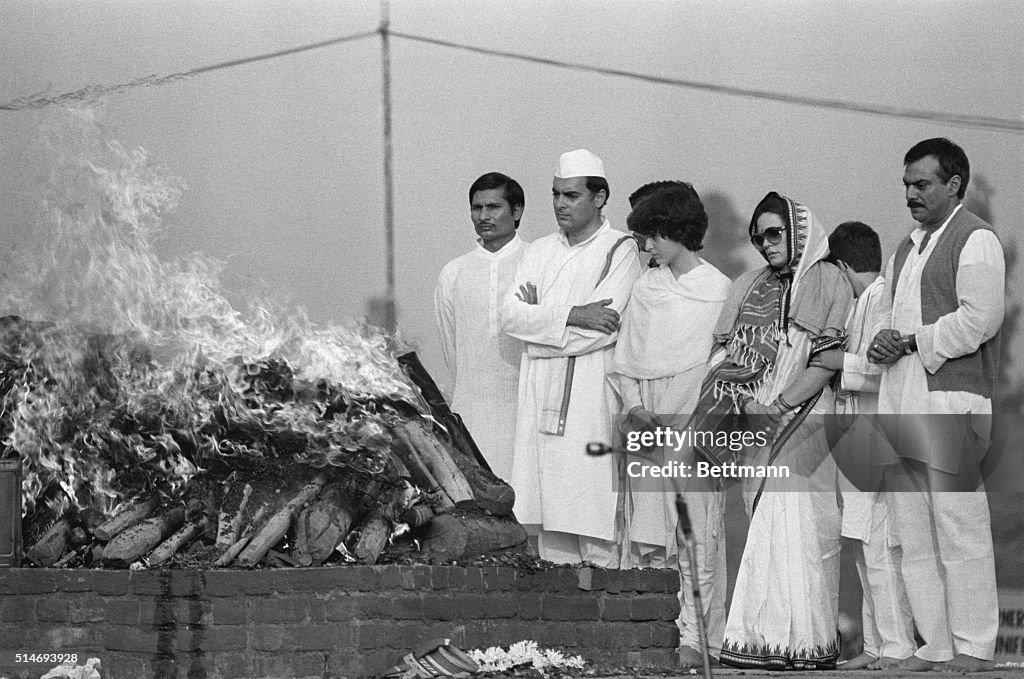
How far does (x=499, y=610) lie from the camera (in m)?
8.02

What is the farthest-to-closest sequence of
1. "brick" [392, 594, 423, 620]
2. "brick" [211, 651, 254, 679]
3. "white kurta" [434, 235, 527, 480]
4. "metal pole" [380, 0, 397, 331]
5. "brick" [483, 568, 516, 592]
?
1. "metal pole" [380, 0, 397, 331]
2. "white kurta" [434, 235, 527, 480]
3. "brick" [483, 568, 516, 592]
4. "brick" [392, 594, 423, 620]
5. "brick" [211, 651, 254, 679]

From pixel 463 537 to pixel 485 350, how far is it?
175 cm

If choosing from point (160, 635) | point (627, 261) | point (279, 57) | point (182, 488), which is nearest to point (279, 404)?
point (182, 488)

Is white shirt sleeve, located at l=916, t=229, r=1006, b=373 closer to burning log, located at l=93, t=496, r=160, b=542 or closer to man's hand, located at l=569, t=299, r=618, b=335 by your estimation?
man's hand, located at l=569, t=299, r=618, b=335

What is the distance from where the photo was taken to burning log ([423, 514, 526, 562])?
8.17m

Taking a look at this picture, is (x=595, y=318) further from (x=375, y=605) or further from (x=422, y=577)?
(x=375, y=605)

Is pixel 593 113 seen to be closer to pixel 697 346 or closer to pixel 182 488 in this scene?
pixel 697 346

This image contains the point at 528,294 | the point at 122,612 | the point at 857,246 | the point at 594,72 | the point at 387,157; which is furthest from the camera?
the point at 387,157

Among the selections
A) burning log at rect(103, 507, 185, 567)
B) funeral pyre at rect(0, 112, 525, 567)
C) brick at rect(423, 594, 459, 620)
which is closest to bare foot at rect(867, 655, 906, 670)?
funeral pyre at rect(0, 112, 525, 567)

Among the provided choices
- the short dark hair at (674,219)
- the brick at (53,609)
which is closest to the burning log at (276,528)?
the brick at (53,609)

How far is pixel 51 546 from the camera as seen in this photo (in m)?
8.27

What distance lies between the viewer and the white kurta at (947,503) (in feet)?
25.8

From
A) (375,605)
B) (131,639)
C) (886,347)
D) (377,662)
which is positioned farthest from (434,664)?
(886,347)

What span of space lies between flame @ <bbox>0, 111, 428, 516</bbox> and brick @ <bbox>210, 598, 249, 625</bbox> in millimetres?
801
